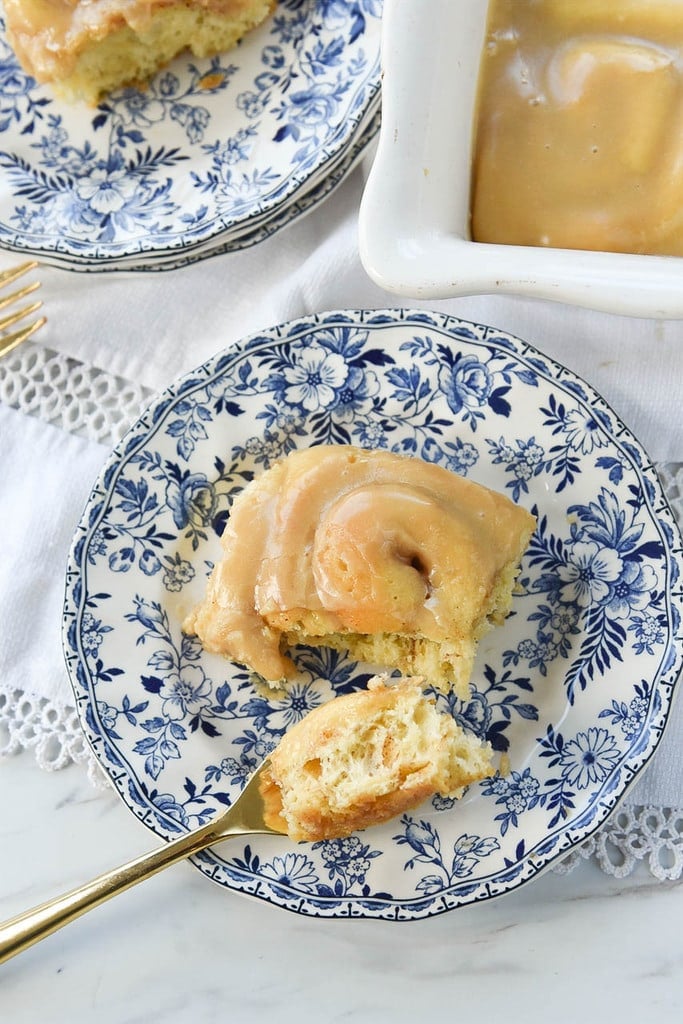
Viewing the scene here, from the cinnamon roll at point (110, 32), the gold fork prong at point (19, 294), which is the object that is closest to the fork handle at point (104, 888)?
the gold fork prong at point (19, 294)

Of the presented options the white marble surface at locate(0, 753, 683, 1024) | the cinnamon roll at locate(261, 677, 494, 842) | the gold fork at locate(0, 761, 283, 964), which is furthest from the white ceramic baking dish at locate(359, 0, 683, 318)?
the white marble surface at locate(0, 753, 683, 1024)

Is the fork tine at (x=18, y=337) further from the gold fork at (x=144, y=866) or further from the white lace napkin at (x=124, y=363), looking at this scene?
the gold fork at (x=144, y=866)

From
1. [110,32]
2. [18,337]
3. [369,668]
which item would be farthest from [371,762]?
[110,32]

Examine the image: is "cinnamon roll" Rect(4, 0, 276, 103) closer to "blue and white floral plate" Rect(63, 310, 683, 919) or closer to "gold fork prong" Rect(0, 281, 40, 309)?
"gold fork prong" Rect(0, 281, 40, 309)

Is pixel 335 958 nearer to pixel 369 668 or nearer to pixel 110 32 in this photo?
pixel 369 668

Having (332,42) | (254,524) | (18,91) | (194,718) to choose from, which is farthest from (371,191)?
(18,91)
